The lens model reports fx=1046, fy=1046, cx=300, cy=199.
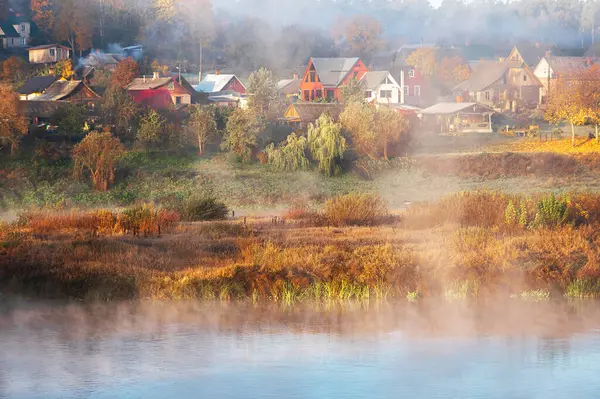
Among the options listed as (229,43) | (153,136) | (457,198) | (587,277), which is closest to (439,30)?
(229,43)

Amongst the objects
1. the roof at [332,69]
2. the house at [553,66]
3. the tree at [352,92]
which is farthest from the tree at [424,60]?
the tree at [352,92]

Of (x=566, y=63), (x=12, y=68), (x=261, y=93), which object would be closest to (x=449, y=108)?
(x=261, y=93)

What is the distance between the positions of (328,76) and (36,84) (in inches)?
748

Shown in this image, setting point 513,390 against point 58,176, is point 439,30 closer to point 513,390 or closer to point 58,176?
point 58,176

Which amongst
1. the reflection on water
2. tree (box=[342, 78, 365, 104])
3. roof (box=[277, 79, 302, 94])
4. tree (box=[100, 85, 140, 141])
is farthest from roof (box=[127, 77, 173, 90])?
the reflection on water

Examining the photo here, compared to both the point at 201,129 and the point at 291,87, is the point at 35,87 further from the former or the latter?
the point at 291,87

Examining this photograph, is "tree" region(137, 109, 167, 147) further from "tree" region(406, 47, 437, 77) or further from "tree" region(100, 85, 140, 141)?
"tree" region(406, 47, 437, 77)

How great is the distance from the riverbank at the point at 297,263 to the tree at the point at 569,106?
24.3 m

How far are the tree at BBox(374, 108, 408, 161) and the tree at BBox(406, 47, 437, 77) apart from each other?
30925 millimetres

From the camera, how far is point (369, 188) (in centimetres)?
3244

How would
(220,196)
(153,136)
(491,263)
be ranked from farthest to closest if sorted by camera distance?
(153,136)
(220,196)
(491,263)

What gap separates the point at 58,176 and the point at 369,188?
979cm

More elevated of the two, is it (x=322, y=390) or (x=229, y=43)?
(x=229, y=43)

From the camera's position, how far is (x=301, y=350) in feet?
47.0
